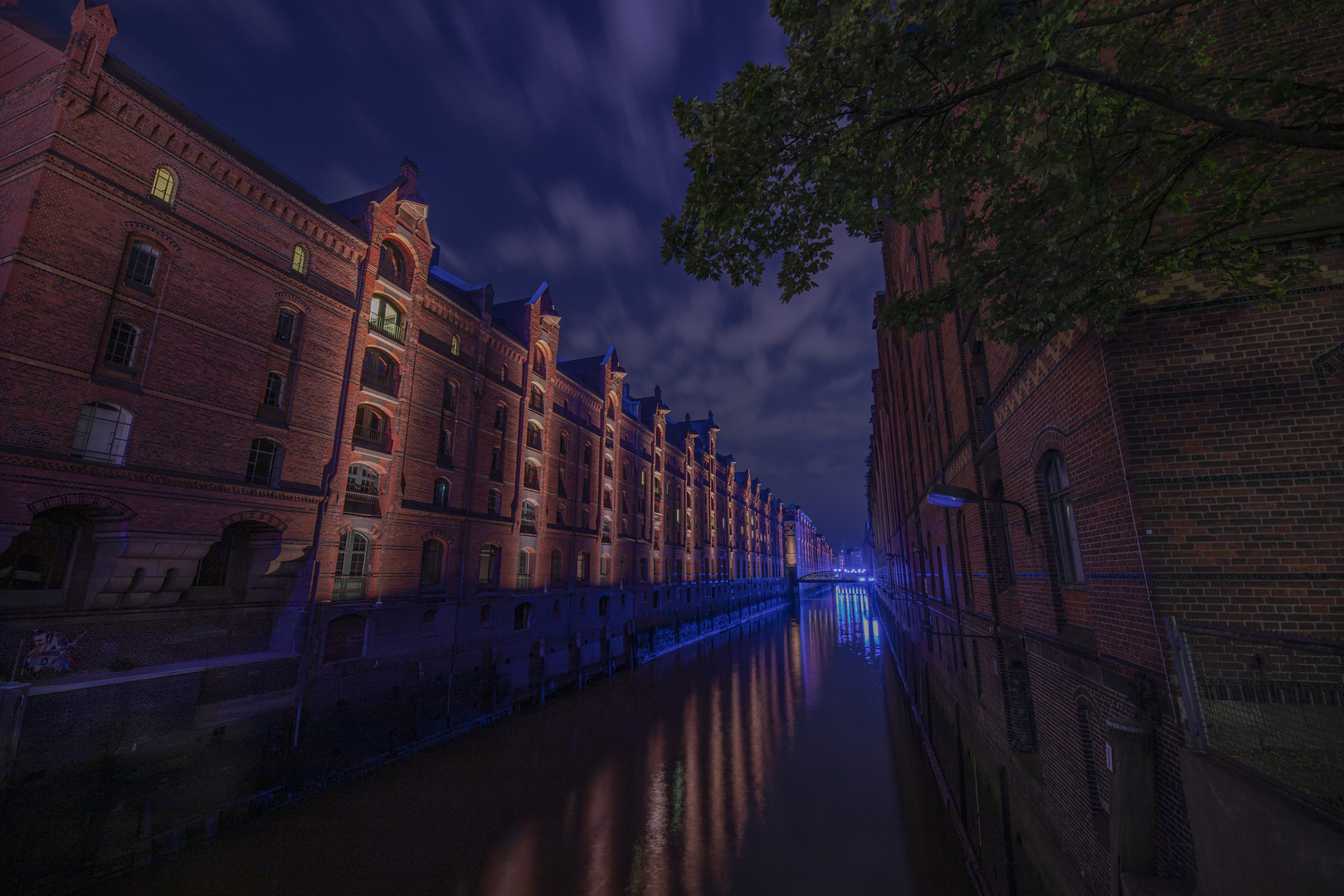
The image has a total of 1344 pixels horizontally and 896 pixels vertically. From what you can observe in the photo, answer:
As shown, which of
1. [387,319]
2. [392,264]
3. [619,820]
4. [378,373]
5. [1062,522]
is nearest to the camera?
[1062,522]

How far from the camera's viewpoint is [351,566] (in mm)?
16609

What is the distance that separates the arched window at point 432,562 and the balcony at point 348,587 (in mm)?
2406

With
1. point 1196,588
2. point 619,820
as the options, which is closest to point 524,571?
point 619,820

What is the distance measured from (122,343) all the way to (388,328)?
295 inches

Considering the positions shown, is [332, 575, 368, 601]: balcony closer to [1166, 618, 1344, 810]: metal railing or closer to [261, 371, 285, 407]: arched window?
[261, 371, 285, 407]: arched window

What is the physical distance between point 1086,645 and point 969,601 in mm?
6779

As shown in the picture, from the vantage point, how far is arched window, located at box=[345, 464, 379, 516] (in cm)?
1675

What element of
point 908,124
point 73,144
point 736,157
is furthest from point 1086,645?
point 73,144

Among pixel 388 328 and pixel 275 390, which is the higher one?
pixel 388 328

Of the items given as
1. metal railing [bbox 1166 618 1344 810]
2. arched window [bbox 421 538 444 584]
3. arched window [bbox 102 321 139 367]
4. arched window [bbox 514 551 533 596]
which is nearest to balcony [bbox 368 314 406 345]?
arched window [bbox 102 321 139 367]

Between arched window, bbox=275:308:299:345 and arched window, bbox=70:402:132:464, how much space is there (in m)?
4.39

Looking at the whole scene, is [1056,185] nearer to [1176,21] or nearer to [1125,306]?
[1125,306]

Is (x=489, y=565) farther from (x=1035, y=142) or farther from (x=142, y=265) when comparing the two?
(x=1035, y=142)

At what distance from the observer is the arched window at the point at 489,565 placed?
2136cm
